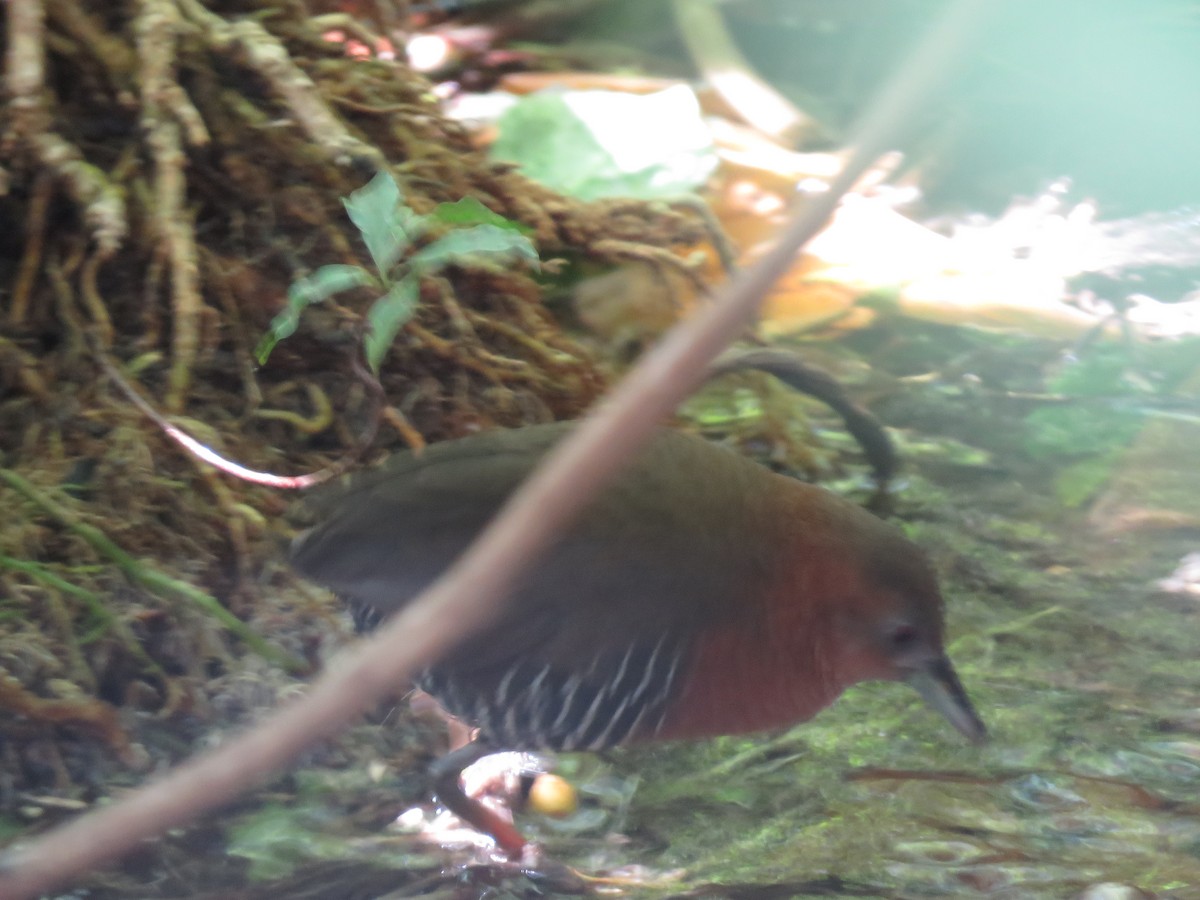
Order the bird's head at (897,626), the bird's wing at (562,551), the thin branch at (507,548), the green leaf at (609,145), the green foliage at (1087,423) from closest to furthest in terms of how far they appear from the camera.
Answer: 1. the thin branch at (507,548)
2. the bird's wing at (562,551)
3. the bird's head at (897,626)
4. the green foliage at (1087,423)
5. the green leaf at (609,145)

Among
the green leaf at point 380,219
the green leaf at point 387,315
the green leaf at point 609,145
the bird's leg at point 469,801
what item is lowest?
→ the bird's leg at point 469,801

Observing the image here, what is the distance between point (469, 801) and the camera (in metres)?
1.83

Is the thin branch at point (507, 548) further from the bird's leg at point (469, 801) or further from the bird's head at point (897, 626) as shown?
the bird's head at point (897, 626)

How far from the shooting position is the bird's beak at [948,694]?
1946mm

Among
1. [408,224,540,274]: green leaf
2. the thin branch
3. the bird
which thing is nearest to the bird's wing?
the bird

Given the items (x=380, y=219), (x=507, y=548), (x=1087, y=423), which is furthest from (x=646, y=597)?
(x=1087, y=423)

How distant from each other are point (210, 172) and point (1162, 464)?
7.23 ft

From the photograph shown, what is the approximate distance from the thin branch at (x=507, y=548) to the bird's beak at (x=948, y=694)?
4.99 ft

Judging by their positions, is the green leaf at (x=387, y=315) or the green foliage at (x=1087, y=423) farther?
the green foliage at (x=1087, y=423)

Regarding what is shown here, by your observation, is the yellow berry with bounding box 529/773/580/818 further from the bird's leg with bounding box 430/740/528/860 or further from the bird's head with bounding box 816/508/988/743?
the bird's head with bounding box 816/508/988/743

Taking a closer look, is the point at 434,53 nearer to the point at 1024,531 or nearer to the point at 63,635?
the point at 1024,531

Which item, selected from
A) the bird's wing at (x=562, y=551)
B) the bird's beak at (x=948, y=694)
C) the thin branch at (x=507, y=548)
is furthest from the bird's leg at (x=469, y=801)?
the thin branch at (x=507, y=548)

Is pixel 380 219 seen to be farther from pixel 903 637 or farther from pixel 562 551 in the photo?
pixel 903 637

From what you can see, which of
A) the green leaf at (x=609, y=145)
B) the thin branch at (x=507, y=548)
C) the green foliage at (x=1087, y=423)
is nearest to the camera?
the thin branch at (x=507, y=548)
